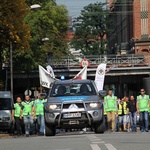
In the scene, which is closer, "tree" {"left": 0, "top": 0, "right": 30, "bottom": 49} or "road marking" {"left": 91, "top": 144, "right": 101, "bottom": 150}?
"road marking" {"left": 91, "top": 144, "right": 101, "bottom": 150}

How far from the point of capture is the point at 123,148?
49.2ft

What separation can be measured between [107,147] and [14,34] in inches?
721

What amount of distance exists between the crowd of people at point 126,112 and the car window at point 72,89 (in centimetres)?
661

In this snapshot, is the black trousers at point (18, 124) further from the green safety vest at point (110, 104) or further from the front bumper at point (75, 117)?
the front bumper at point (75, 117)

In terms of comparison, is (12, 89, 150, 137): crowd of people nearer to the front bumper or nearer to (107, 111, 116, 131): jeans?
(107, 111, 116, 131): jeans

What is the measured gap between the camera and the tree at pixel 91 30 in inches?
4186

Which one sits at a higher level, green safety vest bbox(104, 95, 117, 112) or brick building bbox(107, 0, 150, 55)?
brick building bbox(107, 0, 150, 55)

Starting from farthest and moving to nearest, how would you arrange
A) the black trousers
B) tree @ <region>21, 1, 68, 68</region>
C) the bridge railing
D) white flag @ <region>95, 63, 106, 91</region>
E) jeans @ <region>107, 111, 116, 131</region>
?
the bridge railing → tree @ <region>21, 1, 68, 68</region> → white flag @ <region>95, 63, 106, 91</region> → the black trousers → jeans @ <region>107, 111, 116, 131</region>

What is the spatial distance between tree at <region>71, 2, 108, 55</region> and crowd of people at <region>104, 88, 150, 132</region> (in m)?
72.2

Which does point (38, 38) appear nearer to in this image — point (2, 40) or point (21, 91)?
point (2, 40)

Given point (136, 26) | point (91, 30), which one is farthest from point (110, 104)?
point (91, 30)

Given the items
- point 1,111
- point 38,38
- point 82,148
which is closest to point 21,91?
point 38,38

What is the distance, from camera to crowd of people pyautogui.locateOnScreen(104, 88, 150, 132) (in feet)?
94.0

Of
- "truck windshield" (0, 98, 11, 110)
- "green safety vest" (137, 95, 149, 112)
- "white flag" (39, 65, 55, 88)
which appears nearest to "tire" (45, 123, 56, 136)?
"green safety vest" (137, 95, 149, 112)
